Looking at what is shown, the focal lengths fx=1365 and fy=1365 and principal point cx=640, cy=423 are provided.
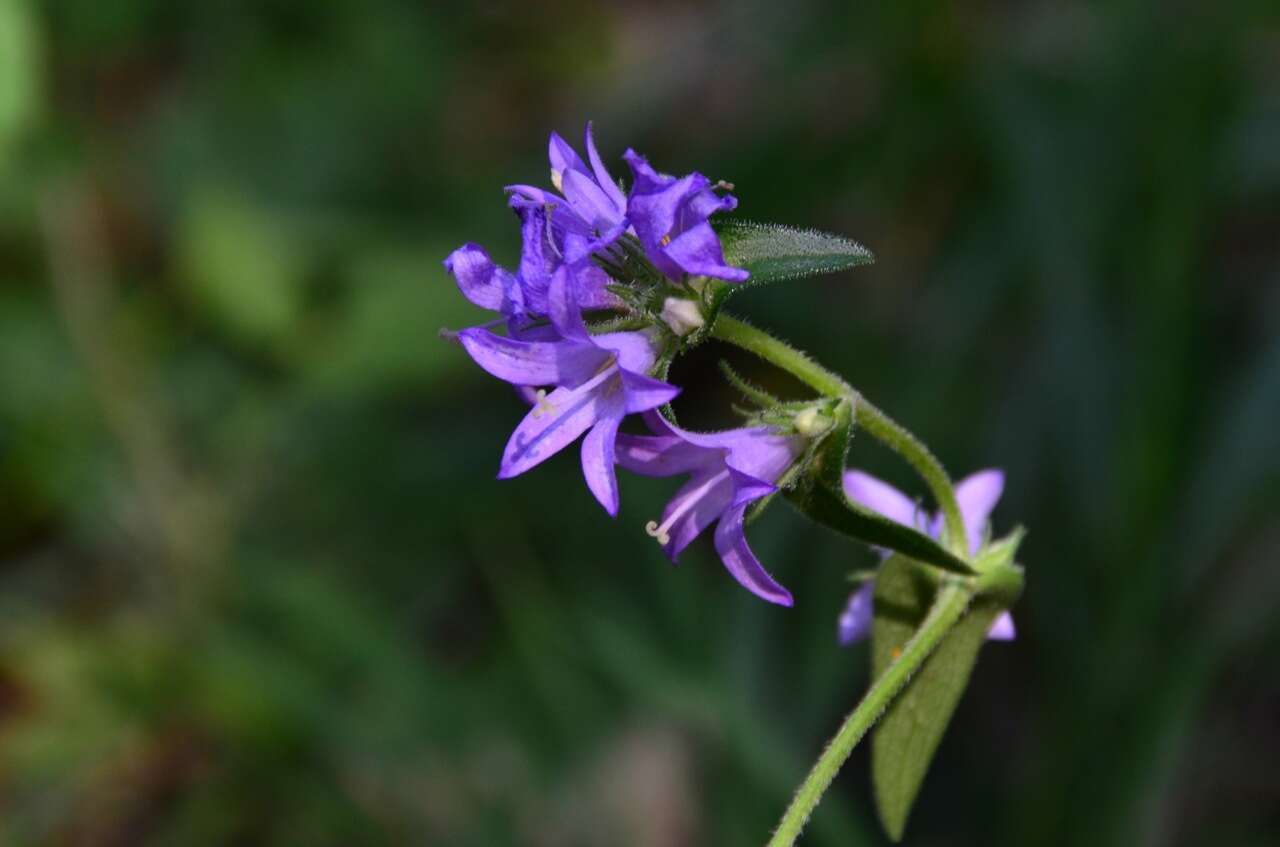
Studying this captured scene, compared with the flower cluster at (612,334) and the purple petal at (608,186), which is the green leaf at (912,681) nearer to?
the flower cluster at (612,334)

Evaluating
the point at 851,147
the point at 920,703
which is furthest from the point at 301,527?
the point at 920,703

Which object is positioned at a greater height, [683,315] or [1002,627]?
[683,315]

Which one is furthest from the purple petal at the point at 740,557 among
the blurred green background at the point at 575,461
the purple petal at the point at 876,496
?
the blurred green background at the point at 575,461

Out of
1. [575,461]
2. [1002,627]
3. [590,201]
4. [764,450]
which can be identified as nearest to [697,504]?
[764,450]

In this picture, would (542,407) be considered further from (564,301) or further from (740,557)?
(740,557)

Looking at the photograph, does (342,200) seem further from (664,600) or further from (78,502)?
(664,600)

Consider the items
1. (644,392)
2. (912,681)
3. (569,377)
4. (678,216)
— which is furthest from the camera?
(912,681)
